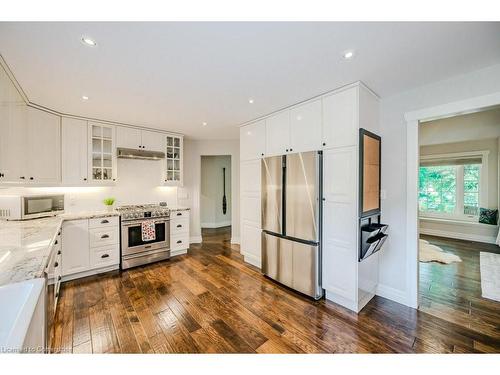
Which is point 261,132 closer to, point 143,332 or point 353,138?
point 353,138

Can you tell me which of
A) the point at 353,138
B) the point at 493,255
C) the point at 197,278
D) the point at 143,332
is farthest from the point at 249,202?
the point at 493,255

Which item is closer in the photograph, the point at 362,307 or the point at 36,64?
the point at 36,64

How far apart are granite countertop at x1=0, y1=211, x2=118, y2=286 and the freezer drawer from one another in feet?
7.57

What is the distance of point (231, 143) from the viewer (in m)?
4.92

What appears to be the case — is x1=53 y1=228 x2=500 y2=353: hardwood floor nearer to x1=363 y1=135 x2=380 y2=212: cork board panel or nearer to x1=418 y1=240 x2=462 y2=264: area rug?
x1=363 y1=135 x2=380 y2=212: cork board panel

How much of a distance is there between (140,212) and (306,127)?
3000 mm

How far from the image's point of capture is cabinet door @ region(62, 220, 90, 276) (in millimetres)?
2844

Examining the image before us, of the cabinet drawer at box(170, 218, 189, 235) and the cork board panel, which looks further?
the cabinet drawer at box(170, 218, 189, 235)

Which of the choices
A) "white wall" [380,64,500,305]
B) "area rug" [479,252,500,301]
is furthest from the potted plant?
"area rug" [479,252,500,301]

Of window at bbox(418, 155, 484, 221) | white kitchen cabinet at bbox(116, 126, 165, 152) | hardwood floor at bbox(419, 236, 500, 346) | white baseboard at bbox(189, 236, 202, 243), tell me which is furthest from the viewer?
window at bbox(418, 155, 484, 221)

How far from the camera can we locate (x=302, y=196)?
252cm

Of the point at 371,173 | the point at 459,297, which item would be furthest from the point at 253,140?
the point at 459,297

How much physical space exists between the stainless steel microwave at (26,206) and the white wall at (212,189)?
380cm
